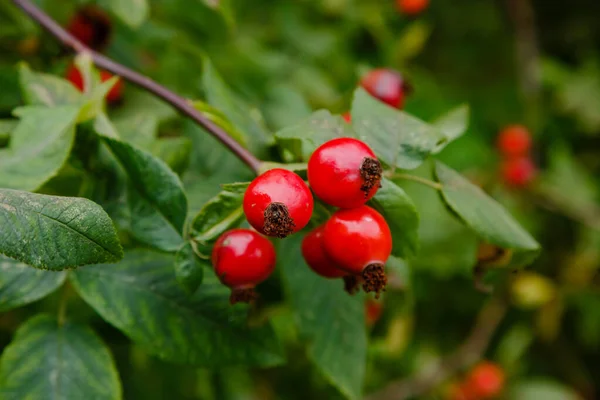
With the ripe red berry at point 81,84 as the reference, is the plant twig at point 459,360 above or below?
below

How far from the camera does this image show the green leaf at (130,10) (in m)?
1.45

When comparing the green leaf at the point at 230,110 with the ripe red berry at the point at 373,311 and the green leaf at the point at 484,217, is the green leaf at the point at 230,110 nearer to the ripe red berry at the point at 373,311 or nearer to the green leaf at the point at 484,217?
the green leaf at the point at 484,217

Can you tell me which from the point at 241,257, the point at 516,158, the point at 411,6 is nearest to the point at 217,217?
the point at 241,257

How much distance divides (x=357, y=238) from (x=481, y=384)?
8.32 feet

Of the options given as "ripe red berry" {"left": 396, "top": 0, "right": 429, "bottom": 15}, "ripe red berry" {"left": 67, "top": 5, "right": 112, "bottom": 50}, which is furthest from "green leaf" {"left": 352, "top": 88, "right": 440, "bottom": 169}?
"ripe red berry" {"left": 396, "top": 0, "right": 429, "bottom": 15}

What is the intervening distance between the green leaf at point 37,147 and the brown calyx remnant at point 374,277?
0.58 metres

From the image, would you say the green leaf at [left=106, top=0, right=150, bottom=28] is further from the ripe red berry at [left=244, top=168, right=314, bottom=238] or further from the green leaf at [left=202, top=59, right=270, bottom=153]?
the ripe red berry at [left=244, top=168, right=314, bottom=238]

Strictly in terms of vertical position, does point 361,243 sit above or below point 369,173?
below

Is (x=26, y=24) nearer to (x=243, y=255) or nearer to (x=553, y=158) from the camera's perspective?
(x=243, y=255)

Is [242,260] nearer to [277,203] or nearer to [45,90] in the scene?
[277,203]

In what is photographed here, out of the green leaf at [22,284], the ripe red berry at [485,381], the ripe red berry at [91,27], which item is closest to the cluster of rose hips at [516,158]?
the ripe red berry at [485,381]

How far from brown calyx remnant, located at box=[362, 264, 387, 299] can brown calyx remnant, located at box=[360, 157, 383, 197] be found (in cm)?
13

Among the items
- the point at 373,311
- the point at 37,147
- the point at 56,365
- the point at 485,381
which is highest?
the point at 37,147

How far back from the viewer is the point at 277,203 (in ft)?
2.62
